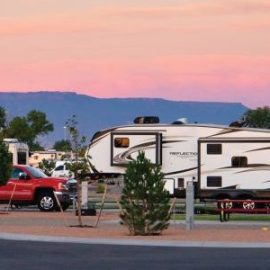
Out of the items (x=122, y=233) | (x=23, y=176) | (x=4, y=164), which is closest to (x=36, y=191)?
(x=23, y=176)

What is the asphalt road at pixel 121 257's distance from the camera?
1852 cm

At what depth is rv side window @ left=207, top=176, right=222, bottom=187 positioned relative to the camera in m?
39.5

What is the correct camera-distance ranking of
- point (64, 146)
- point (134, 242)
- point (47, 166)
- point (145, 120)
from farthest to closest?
1. point (64, 146)
2. point (47, 166)
3. point (145, 120)
4. point (134, 242)

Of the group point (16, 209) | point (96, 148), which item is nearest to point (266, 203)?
point (96, 148)

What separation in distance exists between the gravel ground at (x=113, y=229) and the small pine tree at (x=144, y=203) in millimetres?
353

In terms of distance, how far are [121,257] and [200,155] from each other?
766 inches

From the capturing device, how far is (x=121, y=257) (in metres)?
20.4

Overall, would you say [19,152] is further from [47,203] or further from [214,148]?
[214,148]

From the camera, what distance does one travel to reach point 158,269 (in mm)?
17891

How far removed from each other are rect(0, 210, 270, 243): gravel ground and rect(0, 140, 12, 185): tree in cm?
141

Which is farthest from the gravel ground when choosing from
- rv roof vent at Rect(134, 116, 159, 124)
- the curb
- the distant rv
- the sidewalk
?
the distant rv

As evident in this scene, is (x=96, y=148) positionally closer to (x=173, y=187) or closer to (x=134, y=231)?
(x=173, y=187)

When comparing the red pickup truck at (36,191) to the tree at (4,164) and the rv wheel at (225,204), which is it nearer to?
the tree at (4,164)

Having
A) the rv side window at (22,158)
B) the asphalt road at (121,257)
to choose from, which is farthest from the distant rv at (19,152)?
the asphalt road at (121,257)
